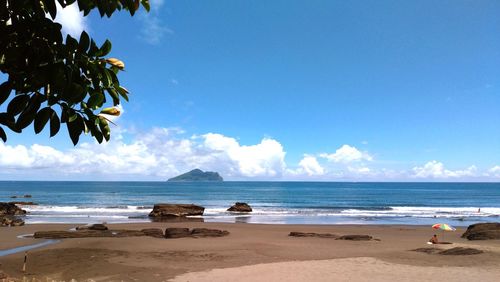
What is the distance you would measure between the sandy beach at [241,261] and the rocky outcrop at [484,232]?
4.16 feet

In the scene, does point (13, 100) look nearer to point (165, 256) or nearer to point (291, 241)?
point (165, 256)

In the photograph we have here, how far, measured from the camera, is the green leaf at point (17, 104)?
2186 millimetres

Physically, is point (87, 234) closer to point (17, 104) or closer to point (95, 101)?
point (17, 104)

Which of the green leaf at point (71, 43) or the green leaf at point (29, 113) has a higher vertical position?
the green leaf at point (71, 43)

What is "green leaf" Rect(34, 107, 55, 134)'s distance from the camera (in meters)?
2.17

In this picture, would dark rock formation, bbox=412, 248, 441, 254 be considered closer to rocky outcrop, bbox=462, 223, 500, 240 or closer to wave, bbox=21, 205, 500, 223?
rocky outcrop, bbox=462, 223, 500, 240

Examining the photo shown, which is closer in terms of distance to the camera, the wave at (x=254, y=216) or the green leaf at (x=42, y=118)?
the green leaf at (x=42, y=118)

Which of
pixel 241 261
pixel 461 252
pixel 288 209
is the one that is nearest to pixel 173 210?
pixel 288 209

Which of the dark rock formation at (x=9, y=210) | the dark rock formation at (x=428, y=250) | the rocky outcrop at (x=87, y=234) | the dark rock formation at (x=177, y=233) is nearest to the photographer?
the dark rock formation at (x=428, y=250)

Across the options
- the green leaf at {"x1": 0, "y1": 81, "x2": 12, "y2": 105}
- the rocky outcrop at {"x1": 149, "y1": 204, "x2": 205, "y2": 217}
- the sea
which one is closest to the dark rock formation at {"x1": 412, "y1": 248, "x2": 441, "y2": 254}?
the sea

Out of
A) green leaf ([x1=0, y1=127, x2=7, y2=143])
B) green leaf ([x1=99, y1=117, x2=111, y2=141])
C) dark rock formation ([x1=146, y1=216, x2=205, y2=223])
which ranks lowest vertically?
dark rock formation ([x1=146, y1=216, x2=205, y2=223])

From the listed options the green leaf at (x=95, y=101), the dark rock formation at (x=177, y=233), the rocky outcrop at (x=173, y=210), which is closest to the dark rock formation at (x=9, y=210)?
the rocky outcrop at (x=173, y=210)

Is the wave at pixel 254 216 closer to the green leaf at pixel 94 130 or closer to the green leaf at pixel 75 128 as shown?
the green leaf at pixel 94 130

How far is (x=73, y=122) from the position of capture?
2.29 m
